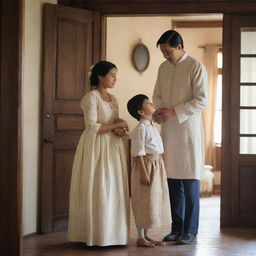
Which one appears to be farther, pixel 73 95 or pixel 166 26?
pixel 166 26

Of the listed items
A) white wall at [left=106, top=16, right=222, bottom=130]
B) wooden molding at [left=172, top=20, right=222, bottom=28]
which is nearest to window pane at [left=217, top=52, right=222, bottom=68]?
wooden molding at [left=172, top=20, right=222, bottom=28]

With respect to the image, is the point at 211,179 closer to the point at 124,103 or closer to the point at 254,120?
the point at 124,103

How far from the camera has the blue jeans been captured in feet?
14.6

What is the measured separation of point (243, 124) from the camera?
5.30m

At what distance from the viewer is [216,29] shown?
8.50m

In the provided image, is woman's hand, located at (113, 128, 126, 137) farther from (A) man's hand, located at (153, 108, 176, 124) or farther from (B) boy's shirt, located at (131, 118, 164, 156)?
(A) man's hand, located at (153, 108, 176, 124)

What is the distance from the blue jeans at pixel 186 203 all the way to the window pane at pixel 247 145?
0.99 m

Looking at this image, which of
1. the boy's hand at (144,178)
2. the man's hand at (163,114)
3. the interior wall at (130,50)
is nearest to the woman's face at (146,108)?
the man's hand at (163,114)

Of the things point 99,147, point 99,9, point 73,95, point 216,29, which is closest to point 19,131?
point 99,147

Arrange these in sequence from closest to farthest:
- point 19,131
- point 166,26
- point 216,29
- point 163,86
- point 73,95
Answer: point 19,131
point 163,86
point 73,95
point 166,26
point 216,29

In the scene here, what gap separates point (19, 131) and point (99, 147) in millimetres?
1157

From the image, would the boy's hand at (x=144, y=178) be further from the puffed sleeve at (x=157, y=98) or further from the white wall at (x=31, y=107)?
the white wall at (x=31, y=107)

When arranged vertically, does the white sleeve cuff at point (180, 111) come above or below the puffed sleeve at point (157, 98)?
below

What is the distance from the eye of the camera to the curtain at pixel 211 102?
8.44 m
